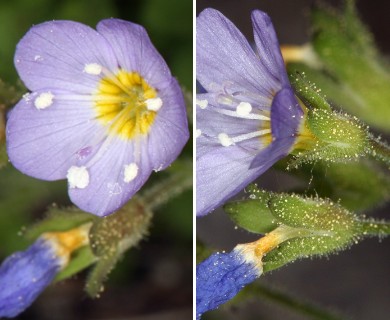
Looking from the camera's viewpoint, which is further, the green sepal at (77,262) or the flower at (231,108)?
the green sepal at (77,262)

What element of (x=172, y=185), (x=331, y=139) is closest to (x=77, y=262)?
(x=172, y=185)

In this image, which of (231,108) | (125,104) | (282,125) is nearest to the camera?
(282,125)

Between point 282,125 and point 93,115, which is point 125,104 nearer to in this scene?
point 93,115

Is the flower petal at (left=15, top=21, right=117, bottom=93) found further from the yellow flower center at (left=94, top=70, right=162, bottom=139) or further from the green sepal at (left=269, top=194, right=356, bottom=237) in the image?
the green sepal at (left=269, top=194, right=356, bottom=237)

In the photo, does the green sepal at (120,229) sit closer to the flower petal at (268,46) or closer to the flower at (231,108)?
the flower at (231,108)

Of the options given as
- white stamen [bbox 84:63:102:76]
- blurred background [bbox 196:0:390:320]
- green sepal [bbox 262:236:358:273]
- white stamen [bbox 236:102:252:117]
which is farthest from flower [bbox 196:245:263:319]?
blurred background [bbox 196:0:390:320]

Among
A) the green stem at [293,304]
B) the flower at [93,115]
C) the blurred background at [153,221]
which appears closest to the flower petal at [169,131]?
the flower at [93,115]
